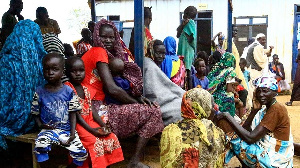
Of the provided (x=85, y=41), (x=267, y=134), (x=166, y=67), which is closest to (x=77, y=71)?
(x=166, y=67)

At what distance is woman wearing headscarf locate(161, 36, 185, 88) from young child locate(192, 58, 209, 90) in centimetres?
52

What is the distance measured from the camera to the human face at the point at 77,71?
3.26m

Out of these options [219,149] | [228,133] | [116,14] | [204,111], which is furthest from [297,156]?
[116,14]

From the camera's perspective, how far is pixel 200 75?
5387 millimetres

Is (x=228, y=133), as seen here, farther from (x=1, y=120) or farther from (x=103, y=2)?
(x=103, y=2)

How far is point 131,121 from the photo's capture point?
3.55m

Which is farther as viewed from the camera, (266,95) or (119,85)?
(119,85)

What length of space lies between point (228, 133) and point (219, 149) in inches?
39.3

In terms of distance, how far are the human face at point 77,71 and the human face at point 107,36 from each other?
52cm

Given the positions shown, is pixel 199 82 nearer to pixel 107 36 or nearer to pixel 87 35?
pixel 107 36

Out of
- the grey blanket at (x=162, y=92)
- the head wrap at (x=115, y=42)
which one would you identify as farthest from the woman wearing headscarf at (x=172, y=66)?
the head wrap at (x=115, y=42)

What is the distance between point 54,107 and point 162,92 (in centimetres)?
147

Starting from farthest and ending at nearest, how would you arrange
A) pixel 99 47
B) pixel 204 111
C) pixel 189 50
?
pixel 189 50 < pixel 99 47 < pixel 204 111

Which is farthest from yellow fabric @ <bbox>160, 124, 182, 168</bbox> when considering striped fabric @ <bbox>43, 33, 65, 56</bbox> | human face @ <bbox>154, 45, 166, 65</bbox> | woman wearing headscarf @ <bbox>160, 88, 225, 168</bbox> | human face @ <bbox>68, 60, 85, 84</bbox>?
human face @ <bbox>154, 45, 166, 65</bbox>
